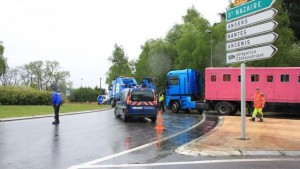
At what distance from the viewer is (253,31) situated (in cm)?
1307

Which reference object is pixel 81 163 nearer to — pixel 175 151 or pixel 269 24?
pixel 175 151

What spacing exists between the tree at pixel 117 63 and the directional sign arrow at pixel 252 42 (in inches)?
2832

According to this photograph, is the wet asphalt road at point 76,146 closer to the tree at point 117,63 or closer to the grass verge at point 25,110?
the grass verge at point 25,110

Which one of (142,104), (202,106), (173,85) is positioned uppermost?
(173,85)

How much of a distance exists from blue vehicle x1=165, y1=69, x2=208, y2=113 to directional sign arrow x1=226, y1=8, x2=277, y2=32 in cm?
1612

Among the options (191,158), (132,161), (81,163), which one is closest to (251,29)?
(191,158)

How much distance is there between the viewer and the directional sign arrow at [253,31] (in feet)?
41.3

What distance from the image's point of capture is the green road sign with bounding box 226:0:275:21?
1274 centimetres

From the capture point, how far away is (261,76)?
27.6 meters

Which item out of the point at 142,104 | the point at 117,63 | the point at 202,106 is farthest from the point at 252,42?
the point at 117,63

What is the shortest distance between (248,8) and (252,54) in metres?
1.54

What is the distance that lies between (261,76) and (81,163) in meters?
20.5

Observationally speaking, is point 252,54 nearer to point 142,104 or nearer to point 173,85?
point 142,104

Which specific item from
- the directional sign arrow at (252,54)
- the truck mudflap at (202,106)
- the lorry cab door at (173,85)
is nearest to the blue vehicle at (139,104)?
the directional sign arrow at (252,54)
